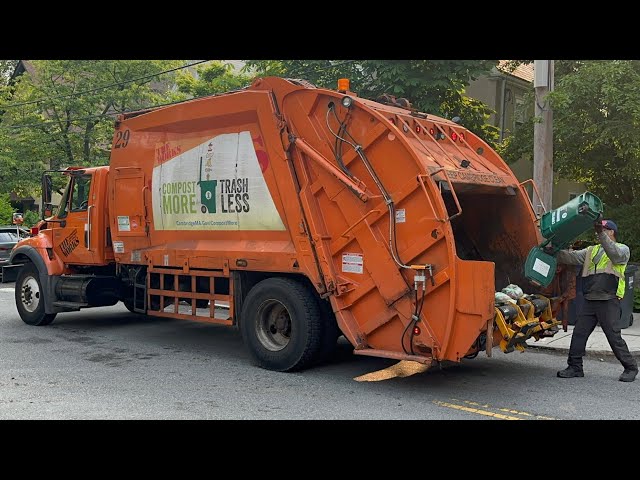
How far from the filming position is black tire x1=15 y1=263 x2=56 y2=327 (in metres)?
10.2

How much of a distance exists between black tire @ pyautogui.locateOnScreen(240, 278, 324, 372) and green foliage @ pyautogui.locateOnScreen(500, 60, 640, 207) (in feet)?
19.7

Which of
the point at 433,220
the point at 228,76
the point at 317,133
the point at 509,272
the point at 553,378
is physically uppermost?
the point at 228,76

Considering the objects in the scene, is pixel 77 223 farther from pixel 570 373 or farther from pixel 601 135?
pixel 601 135

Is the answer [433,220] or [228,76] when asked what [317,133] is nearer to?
[433,220]

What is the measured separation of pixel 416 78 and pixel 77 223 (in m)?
6.84

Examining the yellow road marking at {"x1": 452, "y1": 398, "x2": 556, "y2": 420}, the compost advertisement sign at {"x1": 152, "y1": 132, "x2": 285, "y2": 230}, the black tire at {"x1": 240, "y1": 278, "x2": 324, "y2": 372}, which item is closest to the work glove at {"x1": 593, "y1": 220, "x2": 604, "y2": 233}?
the yellow road marking at {"x1": 452, "y1": 398, "x2": 556, "y2": 420}

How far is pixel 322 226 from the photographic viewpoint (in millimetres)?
6785

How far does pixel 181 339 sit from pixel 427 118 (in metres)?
4.50

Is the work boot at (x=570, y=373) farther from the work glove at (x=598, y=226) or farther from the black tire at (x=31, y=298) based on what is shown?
the black tire at (x=31, y=298)

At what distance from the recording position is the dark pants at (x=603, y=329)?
690cm

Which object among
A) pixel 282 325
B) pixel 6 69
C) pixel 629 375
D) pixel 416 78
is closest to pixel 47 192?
pixel 282 325

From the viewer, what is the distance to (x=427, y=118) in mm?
7305

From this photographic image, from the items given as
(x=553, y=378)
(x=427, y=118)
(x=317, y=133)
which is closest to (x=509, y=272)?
(x=553, y=378)

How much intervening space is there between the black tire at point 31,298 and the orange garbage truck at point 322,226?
193 cm
